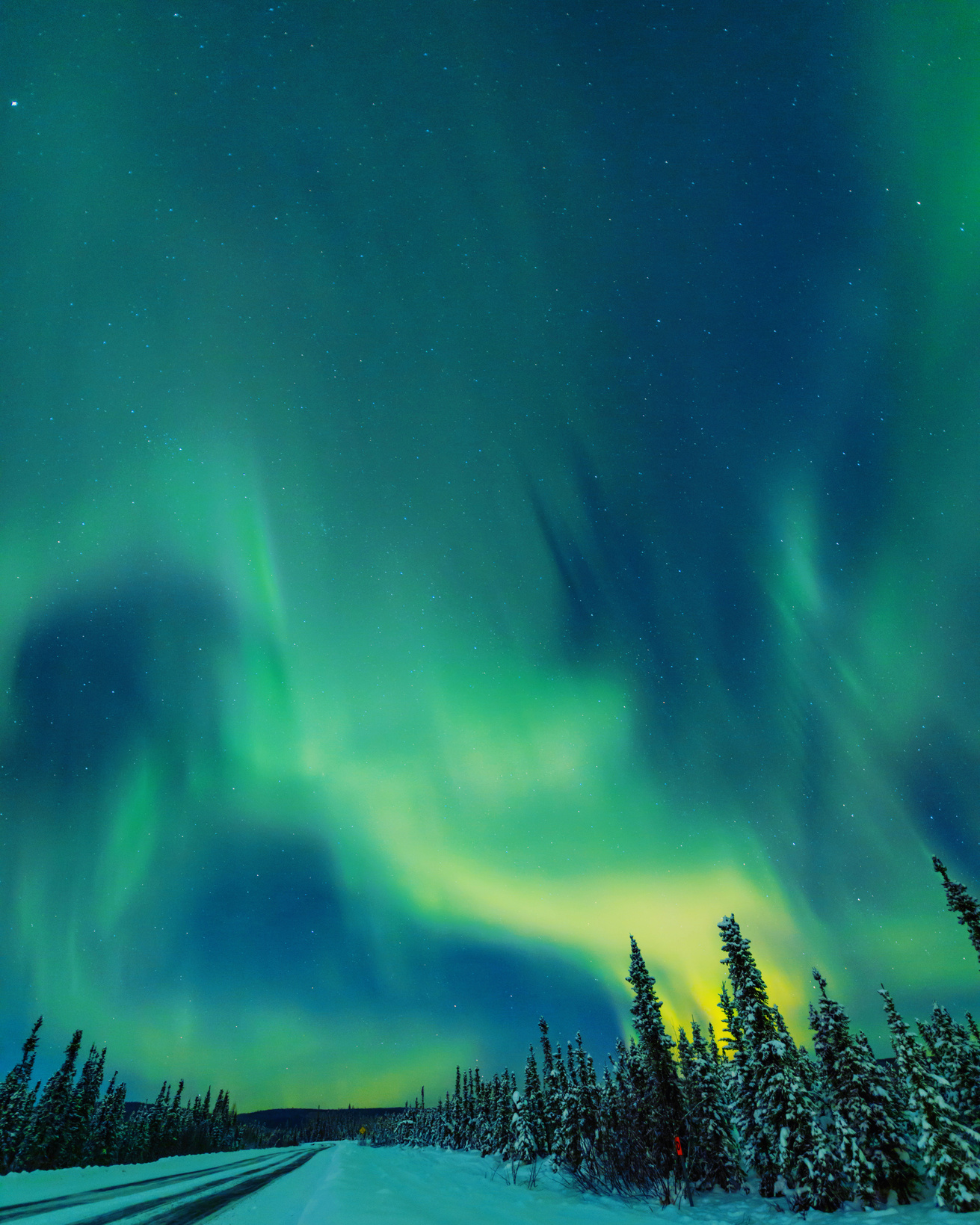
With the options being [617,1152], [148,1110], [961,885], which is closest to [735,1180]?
[617,1152]

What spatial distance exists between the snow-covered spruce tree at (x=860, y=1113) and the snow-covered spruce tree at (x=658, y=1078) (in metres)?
9.10

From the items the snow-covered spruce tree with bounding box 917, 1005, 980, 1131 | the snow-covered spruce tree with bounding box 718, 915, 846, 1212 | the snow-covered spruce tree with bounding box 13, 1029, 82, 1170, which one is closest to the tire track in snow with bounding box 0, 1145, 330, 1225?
the snow-covered spruce tree with bounding box 718, 915, 846, 1212

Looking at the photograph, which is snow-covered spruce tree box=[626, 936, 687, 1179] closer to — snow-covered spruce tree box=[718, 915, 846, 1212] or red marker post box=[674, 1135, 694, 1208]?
red marker post box=[674, 1135, 694, 1208]

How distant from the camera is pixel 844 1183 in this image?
34.4 metres

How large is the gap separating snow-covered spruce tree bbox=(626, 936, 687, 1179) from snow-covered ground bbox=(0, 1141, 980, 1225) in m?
2.93

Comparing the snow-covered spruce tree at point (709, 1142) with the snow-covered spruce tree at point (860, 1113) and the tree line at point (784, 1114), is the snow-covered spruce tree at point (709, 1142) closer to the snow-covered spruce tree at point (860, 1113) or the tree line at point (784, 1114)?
the tree line at point (784, 1114)

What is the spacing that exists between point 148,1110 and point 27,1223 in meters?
123

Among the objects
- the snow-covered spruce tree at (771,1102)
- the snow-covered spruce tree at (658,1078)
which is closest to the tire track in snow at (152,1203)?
the snow-covered spruce tree at (658,1078)

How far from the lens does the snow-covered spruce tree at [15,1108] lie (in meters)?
59.6

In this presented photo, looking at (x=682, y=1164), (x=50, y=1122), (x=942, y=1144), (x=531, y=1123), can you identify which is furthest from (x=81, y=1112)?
(x=942, y=1144)

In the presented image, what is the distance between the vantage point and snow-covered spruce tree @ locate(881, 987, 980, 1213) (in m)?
30.1

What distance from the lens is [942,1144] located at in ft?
100

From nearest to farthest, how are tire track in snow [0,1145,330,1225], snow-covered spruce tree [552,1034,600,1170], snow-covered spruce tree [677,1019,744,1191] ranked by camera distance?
tire track in snow [0,1145,330,1225] → snow-covered spruce tree [677,1019,744,1191] → snow-covered spruce tree [552,1034,600,1170]

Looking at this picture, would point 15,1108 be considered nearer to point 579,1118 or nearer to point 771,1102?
point 579,1118
